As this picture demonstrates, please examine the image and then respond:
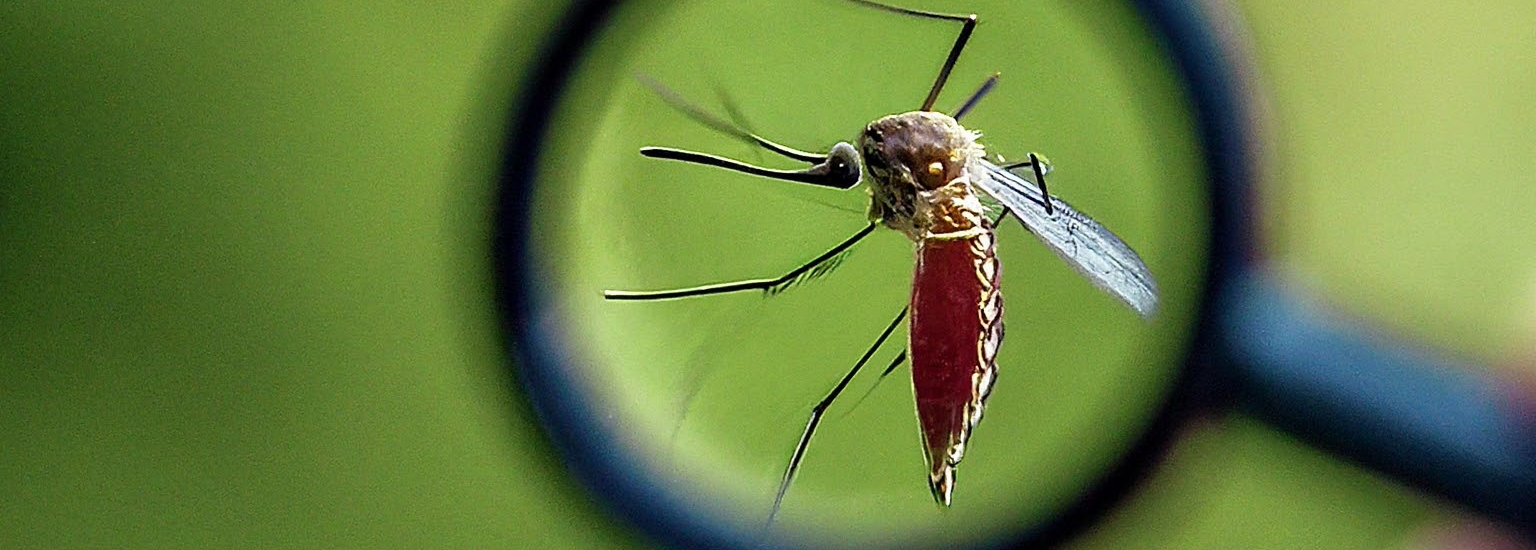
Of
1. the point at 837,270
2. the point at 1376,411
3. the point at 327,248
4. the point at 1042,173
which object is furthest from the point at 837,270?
the point at 327,248

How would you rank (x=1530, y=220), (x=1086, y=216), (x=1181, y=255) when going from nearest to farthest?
1. (x=1181, y=255)
2. (x=1086, y=216)
3. (x=1530, y=220)

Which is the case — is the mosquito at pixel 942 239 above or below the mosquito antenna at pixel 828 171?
below

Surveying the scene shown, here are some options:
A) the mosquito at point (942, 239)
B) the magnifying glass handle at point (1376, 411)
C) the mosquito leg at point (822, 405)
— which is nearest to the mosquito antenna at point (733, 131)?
the mosquito at point (942, 239)

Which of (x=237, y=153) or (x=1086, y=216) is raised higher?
(x=237, y=153)

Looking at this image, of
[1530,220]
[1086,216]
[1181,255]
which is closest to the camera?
[1181,255]

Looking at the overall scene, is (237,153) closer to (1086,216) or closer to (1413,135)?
(1086,216)

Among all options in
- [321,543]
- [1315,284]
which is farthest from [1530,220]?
[321,543]

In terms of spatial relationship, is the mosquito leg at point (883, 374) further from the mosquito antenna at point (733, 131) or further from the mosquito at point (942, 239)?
the mosquito antenna at point (733, 131)

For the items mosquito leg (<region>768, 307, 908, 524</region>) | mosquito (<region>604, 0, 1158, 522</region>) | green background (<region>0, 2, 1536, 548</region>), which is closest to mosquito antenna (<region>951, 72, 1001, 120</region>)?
mosquito (<region>604, 0, 1158, 522</region>)
